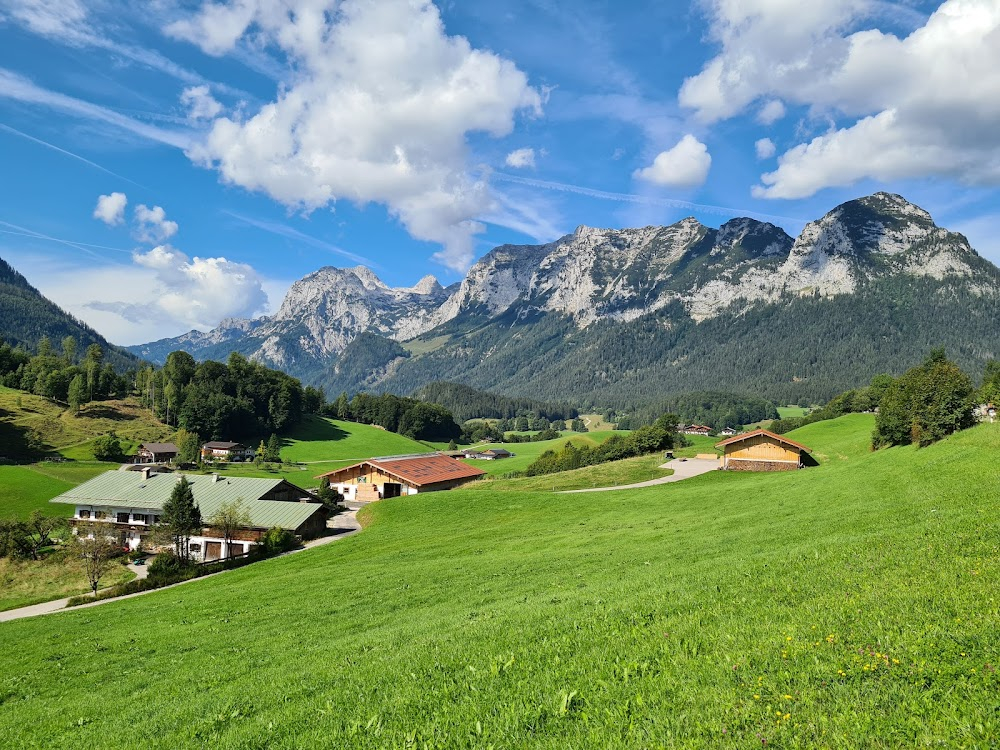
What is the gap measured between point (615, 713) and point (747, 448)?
8328 cm

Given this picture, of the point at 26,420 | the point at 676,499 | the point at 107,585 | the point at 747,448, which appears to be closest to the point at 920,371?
the point at 747,448

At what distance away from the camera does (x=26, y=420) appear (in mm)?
133500

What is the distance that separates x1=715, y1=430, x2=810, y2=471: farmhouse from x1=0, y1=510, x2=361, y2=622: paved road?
5430 cm

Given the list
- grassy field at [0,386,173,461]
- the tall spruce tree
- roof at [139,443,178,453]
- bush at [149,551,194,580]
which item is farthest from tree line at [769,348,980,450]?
grassy field at [0,386,173,461]

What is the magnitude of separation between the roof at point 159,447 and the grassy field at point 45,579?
79524 mm

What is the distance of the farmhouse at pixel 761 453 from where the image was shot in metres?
81.7

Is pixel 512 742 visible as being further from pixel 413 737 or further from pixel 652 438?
pixel 652 438

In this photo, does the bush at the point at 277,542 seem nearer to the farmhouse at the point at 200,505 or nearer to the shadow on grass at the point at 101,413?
the farmhouse at the point at 200,505

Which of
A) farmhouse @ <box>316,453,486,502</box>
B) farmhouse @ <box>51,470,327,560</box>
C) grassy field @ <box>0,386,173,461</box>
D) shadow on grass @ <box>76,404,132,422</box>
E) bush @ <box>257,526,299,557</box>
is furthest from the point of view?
shadow on grass @ <box>76,404,132,422</box>

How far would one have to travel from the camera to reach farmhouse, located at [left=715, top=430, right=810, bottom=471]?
81.7 meters

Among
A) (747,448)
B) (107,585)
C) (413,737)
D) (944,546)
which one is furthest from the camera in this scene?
(747,448)

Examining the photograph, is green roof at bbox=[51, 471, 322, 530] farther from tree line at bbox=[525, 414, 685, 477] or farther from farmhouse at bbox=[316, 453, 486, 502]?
tree line at bbox=[525, 414, 685, 477]

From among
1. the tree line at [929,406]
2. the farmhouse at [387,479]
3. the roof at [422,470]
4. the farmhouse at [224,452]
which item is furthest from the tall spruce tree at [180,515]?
the farmhouse at [224,452]

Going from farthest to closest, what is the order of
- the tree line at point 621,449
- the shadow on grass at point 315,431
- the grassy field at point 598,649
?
the shadow on grass at point 315,431
the tree line at point 621,449
the grassy field at point 598,649
